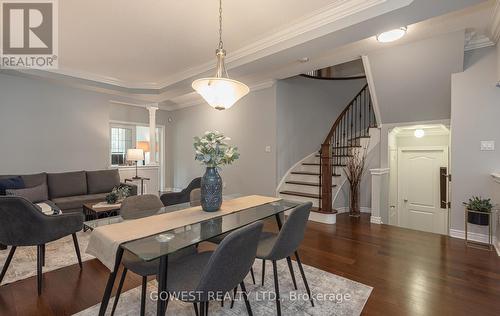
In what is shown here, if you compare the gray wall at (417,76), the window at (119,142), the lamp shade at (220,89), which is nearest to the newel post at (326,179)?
the gray wall at (417,76)

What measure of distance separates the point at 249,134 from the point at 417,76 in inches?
125

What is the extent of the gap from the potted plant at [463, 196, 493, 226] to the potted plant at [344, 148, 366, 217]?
173 cm

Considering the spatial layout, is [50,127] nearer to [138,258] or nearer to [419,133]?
[138,258]

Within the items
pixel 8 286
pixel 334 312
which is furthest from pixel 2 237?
pixel 334 312

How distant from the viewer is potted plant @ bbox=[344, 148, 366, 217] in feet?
15.5

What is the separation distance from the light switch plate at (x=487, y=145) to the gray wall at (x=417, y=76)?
2.51ft

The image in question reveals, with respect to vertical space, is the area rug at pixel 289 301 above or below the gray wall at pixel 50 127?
below

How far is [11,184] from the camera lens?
11.7 ft

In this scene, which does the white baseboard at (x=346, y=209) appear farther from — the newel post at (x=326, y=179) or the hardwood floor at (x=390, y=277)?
the hardwood floor at (x=390, y=277)

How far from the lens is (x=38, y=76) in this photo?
4.27 metres

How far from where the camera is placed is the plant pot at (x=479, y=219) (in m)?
3.00

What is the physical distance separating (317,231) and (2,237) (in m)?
3.62

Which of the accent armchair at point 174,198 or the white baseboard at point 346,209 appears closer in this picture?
the accent armchair at point 174,198

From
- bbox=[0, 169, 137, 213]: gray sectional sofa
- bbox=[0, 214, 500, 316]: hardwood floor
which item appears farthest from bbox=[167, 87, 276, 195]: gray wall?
bbox=[0, 169, 137, 213]: gray sectional sofa
